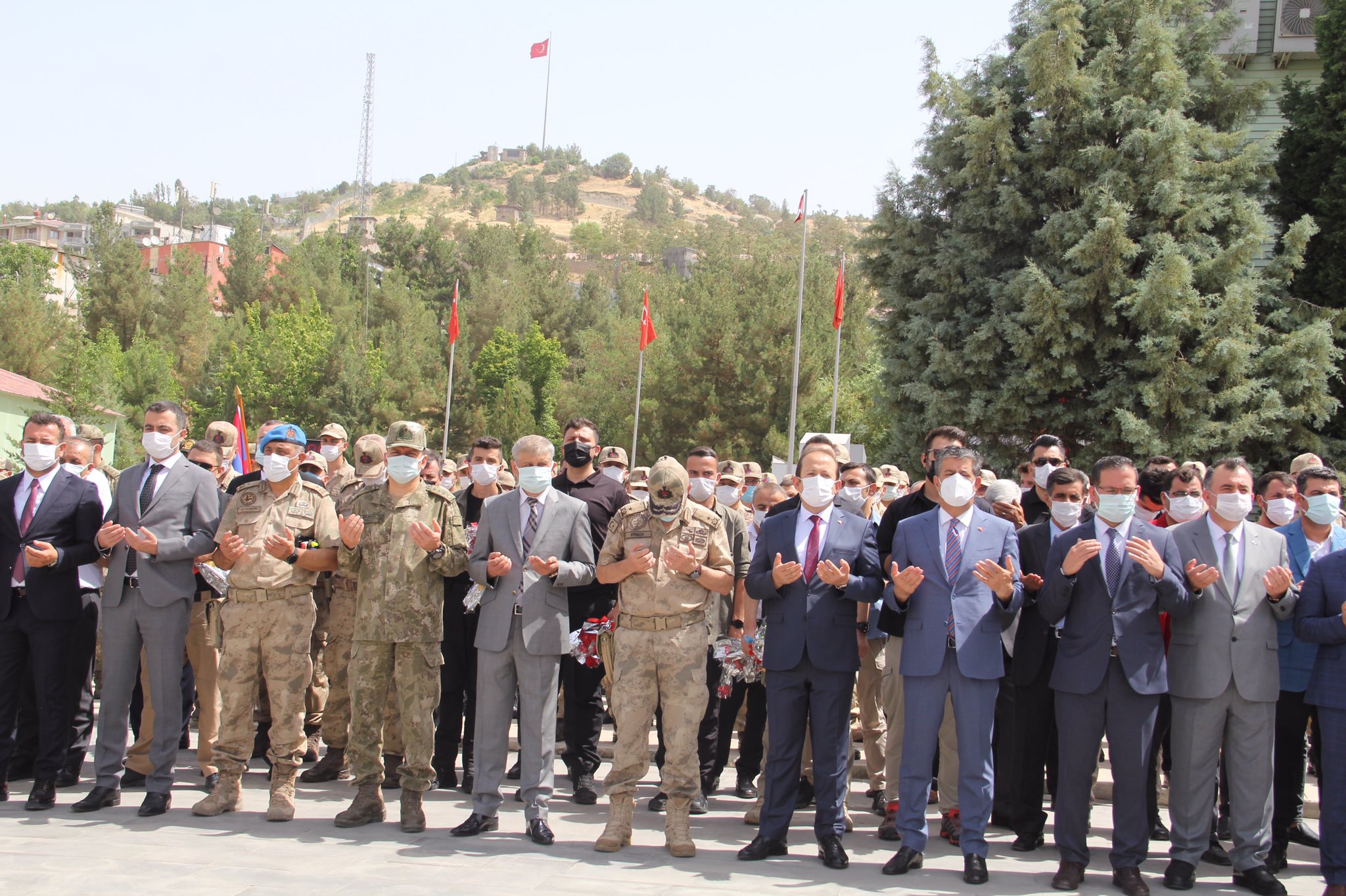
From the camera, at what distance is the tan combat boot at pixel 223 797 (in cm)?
664

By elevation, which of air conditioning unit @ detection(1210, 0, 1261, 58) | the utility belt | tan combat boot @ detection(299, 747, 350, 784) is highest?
air conditioning unit @ detection(1210, 0, 1261, 58)

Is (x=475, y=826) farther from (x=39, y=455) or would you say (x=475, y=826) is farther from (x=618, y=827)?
(x=39, y=455)

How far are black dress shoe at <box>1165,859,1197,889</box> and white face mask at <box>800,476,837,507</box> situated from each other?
272 cm

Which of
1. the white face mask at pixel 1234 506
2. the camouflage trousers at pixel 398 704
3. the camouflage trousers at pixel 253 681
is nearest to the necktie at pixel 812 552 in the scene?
the white face mask at pixel 1234 506

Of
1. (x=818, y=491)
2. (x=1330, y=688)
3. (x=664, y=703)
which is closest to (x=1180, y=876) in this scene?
(x=1330, y=688)

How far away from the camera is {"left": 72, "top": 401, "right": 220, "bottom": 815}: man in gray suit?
681 centimetres

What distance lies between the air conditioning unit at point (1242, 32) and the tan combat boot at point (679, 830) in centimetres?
1927

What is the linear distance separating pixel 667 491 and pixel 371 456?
2151mm

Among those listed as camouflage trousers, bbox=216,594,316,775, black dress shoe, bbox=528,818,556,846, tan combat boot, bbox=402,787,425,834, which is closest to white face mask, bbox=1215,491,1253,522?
black dress shoe, bbox=528,818,556,846

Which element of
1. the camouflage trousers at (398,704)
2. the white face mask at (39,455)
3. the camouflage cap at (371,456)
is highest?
the camouflage cap at (371,456)

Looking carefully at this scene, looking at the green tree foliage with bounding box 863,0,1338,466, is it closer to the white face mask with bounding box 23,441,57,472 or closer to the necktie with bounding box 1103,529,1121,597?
the necktie with bounding box 1103,529,1121,597

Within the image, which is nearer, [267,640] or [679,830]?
[679,830]

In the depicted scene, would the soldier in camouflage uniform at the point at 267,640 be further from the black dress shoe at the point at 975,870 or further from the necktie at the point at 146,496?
the black dress shoe at the point at 975,870

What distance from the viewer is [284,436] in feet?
23.5
